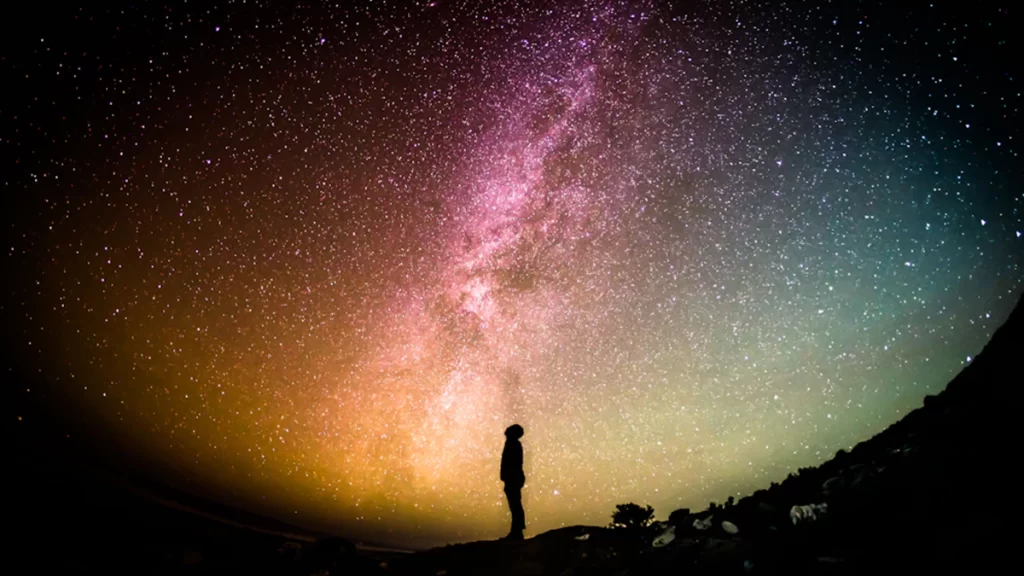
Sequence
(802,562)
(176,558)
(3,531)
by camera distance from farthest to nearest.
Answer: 1. (3,531)
2. (176,558)
3. (802,562)

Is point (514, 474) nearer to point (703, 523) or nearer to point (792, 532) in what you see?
point (703, 523)

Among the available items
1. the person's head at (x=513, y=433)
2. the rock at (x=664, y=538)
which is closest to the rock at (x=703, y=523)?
the rock at (x=664, y=538)

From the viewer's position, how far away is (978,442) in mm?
3059

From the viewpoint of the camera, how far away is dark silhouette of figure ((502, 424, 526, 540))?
5.52 metres

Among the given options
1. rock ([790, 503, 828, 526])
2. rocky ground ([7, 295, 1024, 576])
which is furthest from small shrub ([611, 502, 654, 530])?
rock ([790, 503, 828, 526])

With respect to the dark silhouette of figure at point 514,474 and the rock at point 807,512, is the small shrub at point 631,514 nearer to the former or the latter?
the dark silhouette of figure at point 514,474

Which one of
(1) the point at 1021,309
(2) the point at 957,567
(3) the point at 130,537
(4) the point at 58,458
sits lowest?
(2) the point at 957,567

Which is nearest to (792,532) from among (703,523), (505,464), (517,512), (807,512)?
(807,512)

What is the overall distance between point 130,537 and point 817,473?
23.5 feet

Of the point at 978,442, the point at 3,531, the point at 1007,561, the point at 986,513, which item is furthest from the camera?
the point at 3,531

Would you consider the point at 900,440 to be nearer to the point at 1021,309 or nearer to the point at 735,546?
the point at 1021,309

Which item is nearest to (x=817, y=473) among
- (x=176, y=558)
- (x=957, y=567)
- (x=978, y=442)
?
(x=978, y=442)

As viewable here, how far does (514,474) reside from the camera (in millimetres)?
5691

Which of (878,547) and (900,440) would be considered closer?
(878,547)
